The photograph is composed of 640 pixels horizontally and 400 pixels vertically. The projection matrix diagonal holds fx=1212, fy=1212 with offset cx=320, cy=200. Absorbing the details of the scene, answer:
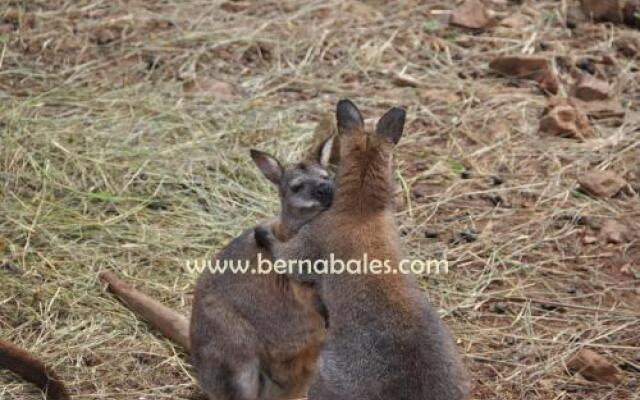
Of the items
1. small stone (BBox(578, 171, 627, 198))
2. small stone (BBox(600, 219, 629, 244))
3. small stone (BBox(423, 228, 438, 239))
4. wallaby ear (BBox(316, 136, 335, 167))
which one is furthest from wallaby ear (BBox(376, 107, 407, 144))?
small stone (BBox(578, 171, 627, 198))

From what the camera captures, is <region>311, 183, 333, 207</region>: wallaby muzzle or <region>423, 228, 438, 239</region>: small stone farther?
<region>423, 228, 438, 239</region>: small stone

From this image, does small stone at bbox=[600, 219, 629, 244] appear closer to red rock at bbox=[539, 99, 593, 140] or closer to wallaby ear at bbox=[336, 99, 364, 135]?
red rock at bbox=[539, 99, 593, 140]

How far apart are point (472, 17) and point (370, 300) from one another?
523 centimetres

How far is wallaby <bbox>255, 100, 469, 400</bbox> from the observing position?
14.4ft

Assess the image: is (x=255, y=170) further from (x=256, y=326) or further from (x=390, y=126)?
(x=390, y=126)

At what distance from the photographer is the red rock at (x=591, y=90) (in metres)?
8.34

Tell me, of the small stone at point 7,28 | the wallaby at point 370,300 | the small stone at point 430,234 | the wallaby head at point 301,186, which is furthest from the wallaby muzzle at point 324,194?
the small stone at point 7,28

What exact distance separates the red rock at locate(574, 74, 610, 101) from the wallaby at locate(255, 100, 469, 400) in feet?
12.2

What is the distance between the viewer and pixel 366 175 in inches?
189

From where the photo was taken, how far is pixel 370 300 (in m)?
4.54

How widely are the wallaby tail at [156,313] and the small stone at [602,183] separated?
270 centimetres

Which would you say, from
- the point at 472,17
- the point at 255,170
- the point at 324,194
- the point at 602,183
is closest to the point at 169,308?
the point at 324,194

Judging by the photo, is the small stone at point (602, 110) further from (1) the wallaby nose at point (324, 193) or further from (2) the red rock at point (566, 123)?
(1) the wallaby nose at point (324, 193)

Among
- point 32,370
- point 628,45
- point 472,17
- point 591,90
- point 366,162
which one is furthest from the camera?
point 472,17
